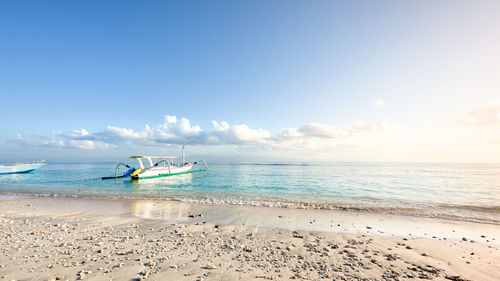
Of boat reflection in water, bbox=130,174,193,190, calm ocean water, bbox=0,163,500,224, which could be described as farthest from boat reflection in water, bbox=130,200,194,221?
boat reflection in water, bbox=130,174,193,190

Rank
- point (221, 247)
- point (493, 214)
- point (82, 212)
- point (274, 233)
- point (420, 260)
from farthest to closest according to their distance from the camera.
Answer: point (493, 214) → point (82, 212) → point (274, 233) → point (221, 247) → point (420, 260)

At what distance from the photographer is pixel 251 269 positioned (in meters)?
5.44

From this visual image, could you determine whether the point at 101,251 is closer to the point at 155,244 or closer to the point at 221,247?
the point at 155,244

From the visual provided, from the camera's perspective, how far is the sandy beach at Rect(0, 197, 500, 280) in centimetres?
533

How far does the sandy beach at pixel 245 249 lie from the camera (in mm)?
5332

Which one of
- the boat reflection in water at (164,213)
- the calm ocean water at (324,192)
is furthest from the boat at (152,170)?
the boat reflection in water at (164,213)

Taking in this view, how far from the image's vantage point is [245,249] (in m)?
6.77

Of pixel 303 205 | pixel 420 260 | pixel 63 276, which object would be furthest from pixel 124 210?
pixel 420 260

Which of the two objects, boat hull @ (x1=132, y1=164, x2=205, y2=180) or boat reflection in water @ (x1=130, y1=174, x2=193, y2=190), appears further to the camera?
boat hull @ (x1=132, y1=164, x2=205, y2=180)

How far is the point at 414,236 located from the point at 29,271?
45.3ft

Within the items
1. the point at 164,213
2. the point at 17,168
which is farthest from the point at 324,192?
the point at 17,168

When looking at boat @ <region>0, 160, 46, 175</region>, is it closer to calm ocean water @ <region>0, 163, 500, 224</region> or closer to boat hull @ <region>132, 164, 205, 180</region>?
calm ocean water @ <region>0, 163, 500, 224</region>

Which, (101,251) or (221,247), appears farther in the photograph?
(221,247)

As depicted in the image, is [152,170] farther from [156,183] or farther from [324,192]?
[324,192]
